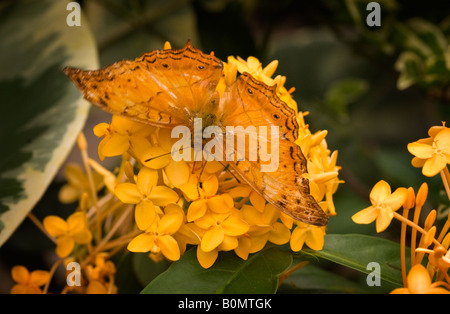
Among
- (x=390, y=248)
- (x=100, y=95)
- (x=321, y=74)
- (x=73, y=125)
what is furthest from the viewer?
(x=321, y=74)

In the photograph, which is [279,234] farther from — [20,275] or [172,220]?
[20,275]

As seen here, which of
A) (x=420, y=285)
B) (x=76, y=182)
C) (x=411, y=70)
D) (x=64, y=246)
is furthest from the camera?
(x=411, y=70)

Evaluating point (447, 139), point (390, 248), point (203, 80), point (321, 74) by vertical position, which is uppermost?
point (321, 74)

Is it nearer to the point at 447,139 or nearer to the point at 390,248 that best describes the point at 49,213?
the point at 390,248

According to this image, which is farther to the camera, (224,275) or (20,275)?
(20,275)

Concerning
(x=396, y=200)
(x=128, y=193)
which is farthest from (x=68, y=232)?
(x=396, y=200)

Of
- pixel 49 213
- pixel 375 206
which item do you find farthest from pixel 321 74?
pixel 375 206

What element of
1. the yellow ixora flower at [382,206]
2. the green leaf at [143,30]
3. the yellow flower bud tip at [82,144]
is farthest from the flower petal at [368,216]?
the green leaf at [143,30]

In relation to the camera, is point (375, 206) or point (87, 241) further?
point (87, 241)
